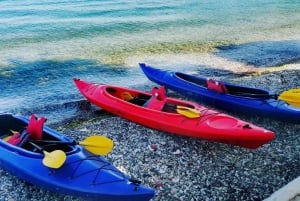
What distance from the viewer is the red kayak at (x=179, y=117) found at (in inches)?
289

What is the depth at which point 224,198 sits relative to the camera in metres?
6.30

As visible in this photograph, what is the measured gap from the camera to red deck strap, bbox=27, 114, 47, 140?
6945mm

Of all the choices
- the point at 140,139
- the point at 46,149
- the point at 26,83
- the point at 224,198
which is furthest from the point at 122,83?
the point at 224,198

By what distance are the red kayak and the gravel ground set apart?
247mm

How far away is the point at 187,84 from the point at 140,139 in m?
2.74

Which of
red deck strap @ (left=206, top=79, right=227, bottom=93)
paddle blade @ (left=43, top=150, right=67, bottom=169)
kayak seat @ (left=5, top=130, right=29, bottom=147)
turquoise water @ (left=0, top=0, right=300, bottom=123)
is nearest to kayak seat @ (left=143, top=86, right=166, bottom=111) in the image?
red deck strap @ (left=206, top=79, right=227, bottom=93)

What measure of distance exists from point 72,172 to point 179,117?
2.84m

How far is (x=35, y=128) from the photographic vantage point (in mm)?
6980

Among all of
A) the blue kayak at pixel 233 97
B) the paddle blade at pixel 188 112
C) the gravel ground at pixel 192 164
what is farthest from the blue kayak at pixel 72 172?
the blue kayak at pixel 233 97

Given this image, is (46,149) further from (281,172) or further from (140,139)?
(281,172)

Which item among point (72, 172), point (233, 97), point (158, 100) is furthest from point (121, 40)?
point (72, 172)

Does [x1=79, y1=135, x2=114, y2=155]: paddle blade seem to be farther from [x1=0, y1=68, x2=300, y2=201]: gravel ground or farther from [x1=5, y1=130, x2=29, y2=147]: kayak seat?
[x1=5, y1=130, x2=29, y2=147]: kayak seat

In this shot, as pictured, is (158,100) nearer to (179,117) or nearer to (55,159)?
(179,117)

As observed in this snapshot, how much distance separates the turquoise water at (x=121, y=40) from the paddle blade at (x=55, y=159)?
5.25 metres
